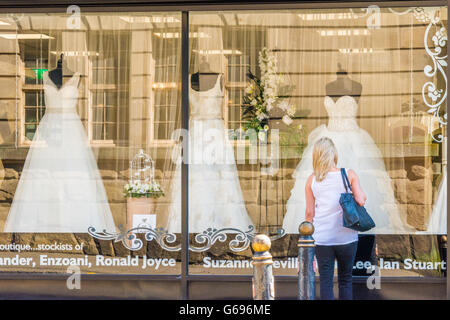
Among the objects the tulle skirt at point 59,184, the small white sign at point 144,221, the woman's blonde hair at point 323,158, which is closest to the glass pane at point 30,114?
the tulle skirt at point 59,184

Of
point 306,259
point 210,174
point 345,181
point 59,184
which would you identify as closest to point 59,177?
point 59,184

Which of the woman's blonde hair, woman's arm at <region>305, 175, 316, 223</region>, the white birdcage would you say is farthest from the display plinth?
the woman's blonde hair

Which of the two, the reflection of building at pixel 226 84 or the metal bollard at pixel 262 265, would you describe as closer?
the metal bollard at pixel 262 265

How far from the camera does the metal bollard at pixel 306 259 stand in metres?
Answer: 6.43

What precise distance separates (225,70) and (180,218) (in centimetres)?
192

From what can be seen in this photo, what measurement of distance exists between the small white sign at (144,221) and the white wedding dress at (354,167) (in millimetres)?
1629

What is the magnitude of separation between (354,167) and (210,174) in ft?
5.83

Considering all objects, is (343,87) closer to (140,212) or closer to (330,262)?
(330,262)

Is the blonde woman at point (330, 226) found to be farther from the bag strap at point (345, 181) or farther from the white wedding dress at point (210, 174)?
the white wedding dress at point (210, 174)

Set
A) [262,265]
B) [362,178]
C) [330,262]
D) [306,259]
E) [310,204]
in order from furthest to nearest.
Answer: [362,178] < [310,204] < [330,262] < [306,259] < [262,265]

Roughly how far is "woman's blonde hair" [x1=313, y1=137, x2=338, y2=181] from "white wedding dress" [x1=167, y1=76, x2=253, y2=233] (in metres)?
1.28

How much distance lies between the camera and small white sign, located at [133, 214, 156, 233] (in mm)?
8914

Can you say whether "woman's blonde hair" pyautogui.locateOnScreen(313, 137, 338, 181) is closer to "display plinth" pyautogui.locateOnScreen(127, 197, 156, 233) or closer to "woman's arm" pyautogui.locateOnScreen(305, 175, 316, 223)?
"woman's arm" pyautogui.locateOnScreen(305, 175, 316, 223)

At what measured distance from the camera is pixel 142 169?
8992 millimetres
